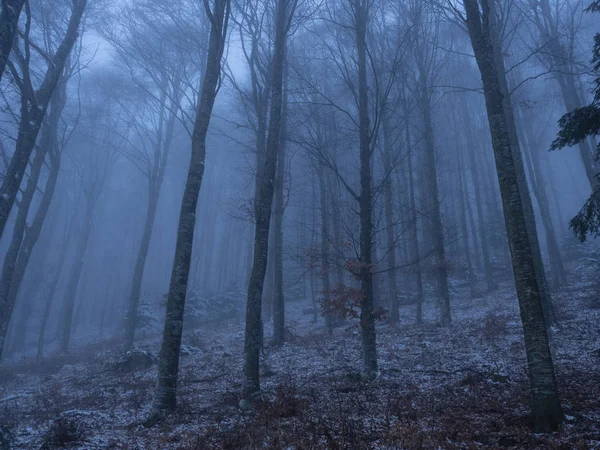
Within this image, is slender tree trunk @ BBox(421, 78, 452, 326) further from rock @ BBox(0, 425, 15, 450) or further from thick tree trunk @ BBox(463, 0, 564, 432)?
rock @ BBox(0, 425, 15, 450)

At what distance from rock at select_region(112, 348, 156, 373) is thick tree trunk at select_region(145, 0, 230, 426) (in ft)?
23.8

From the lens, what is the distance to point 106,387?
10477 millimetres

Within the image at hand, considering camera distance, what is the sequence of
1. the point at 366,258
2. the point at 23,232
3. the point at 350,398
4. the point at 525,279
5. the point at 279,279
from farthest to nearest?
the point at 279,279
the point at 23,232
the point at 366,258
the point at 350,398
the point at 525,279

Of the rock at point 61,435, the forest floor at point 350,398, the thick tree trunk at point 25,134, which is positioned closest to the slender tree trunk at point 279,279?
the forest floor at point 350,398

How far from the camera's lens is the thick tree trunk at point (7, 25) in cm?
605

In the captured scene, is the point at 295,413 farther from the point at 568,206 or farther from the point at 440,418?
the point at 568,206

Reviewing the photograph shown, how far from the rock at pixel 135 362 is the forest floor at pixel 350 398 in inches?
13.5

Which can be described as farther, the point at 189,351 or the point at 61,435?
the point at 189,351

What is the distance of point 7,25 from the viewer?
6.19 meters

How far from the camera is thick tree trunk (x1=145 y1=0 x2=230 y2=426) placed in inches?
264

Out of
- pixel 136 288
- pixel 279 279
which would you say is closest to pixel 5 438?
pixel 279 279

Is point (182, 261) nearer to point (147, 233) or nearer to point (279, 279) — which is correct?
point (279, 279)

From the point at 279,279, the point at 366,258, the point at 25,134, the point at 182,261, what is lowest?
the point at 182,261

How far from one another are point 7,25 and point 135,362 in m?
10.9
